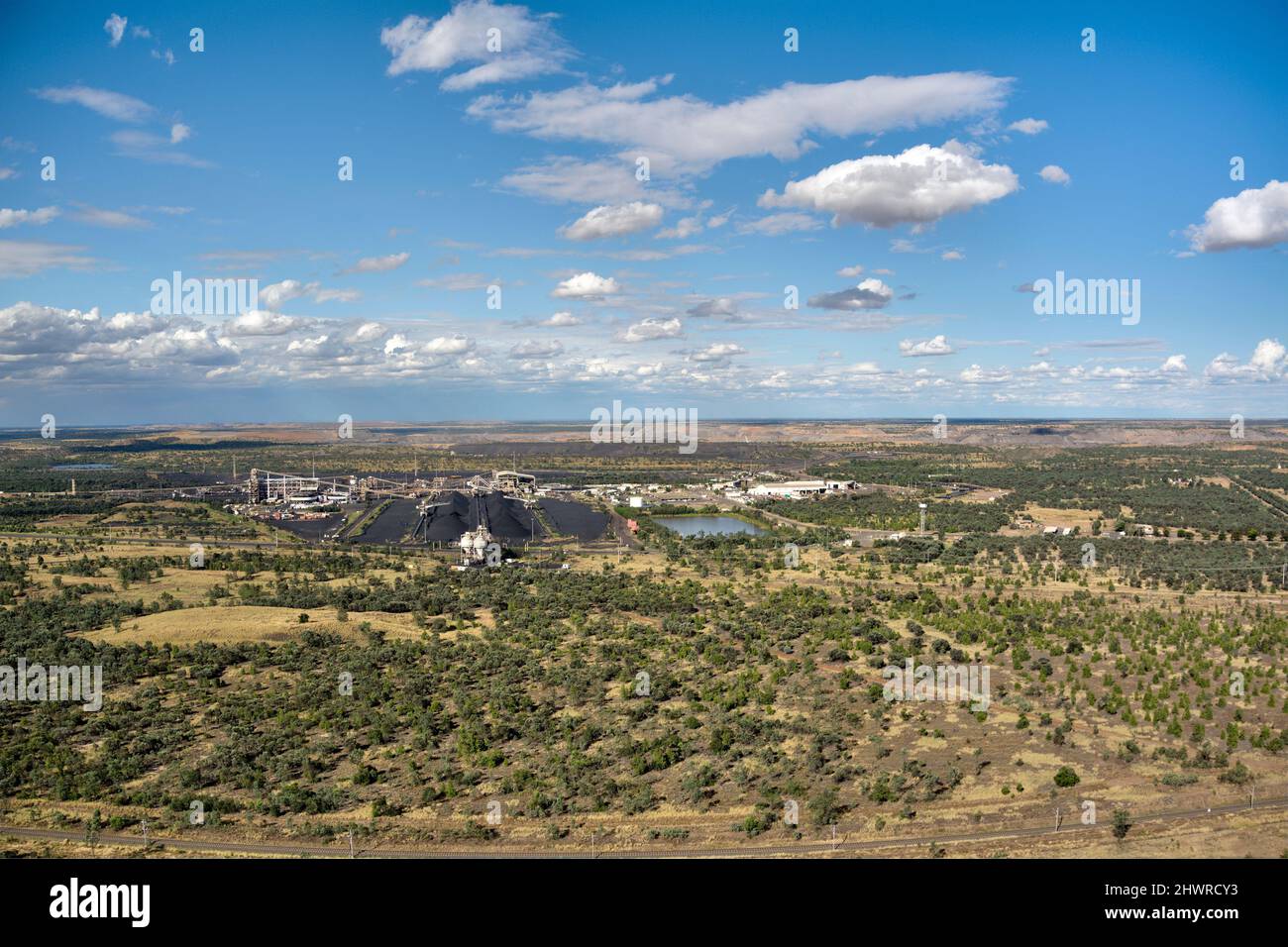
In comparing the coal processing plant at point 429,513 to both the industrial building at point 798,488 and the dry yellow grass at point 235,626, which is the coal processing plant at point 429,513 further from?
the industrial building at point 798,488

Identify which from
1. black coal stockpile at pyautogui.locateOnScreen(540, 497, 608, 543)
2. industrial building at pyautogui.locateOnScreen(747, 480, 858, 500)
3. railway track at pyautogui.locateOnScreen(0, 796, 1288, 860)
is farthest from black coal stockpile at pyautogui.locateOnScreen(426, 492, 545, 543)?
railway track at pyautogui.locateOnScreen(0, 796, 1288, 860)

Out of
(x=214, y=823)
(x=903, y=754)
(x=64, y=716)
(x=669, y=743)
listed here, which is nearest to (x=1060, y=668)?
(x=903, y=754)

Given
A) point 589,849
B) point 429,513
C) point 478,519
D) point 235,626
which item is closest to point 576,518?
point 478,519

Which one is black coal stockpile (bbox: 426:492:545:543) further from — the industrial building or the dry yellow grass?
the industrial building

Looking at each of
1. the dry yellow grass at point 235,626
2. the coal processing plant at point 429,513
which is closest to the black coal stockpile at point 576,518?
the coal processing plant at point 429,513
